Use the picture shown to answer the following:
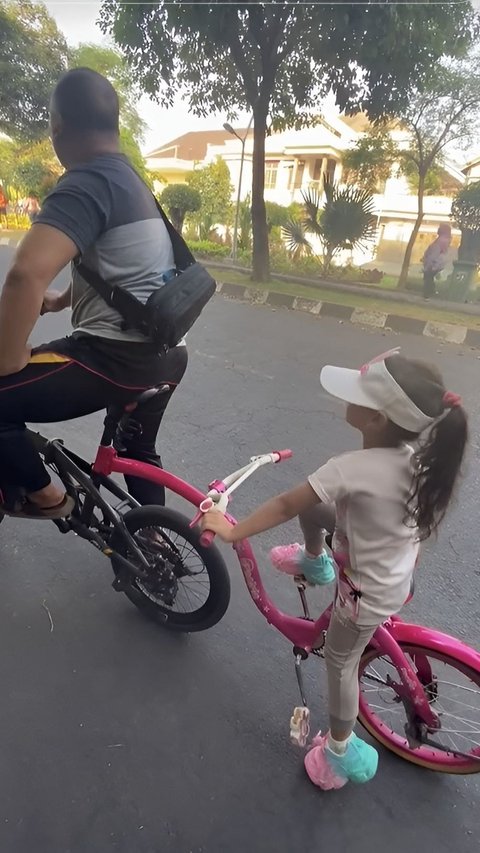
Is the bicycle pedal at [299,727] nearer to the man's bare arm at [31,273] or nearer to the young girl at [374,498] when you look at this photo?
the young girl at [374,498]

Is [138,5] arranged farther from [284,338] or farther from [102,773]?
[102,773]

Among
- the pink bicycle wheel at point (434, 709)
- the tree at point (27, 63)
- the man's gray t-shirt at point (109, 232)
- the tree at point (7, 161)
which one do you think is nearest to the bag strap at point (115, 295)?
the man's gray t-shirt at point (109, 232)

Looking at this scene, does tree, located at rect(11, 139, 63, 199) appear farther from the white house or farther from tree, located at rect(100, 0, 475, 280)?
tree, located at rect(100, 0, 475, 280)

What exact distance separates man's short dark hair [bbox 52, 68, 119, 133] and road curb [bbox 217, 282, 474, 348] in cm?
645

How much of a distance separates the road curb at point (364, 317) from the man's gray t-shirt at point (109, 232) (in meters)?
6.32

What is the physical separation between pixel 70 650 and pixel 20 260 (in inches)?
55.3

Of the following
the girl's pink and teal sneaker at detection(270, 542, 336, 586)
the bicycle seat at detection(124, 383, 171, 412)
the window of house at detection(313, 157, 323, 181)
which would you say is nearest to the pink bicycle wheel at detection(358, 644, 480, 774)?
the girl's pink and teal sneaker at detection(270, 542, 336, 586)

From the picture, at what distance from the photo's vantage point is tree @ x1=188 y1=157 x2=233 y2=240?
17.7 meters

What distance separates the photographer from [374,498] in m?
1.25

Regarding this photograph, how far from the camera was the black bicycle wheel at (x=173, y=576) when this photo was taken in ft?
6.24

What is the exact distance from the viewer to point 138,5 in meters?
8.51

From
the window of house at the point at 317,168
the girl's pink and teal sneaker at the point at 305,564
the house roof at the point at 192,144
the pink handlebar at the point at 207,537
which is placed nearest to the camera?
the pink handlebar at the point at 207,537

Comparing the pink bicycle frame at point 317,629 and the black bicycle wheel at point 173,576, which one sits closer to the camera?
the pink bicycle frame at point 317,629

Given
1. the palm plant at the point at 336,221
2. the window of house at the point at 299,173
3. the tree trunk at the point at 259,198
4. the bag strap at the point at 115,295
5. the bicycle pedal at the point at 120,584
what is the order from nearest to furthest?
the bag strap at the point at 115,295 → the bicycle pedal at the point at 120,584 → the tree trunk at the point at 259,198 → the palm plant at the point at 336,221 → the window of house at the point at 299,173
